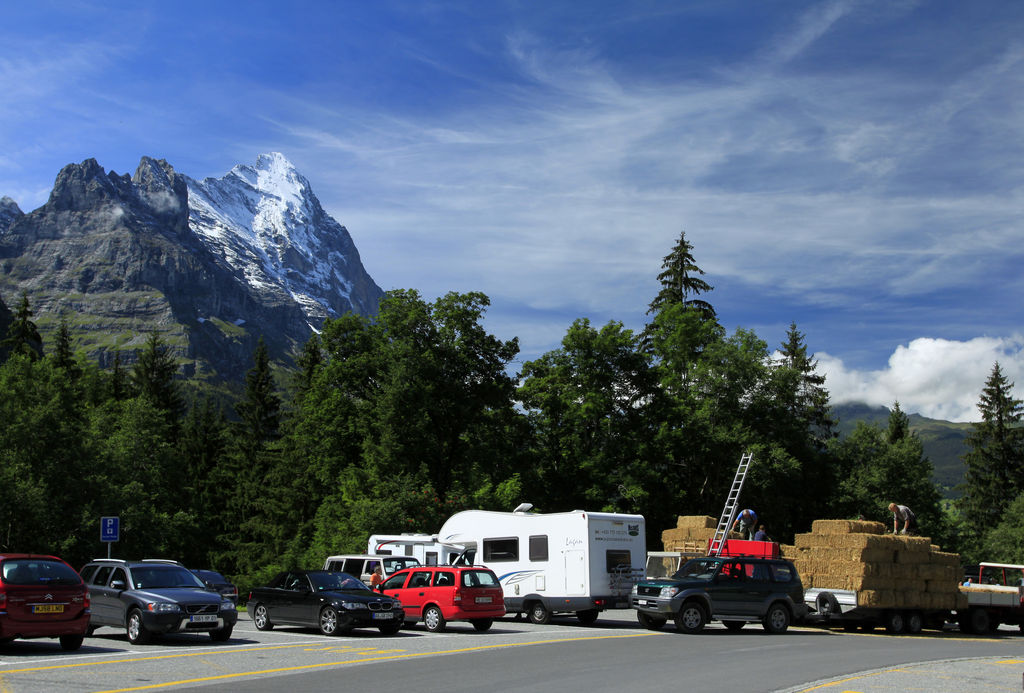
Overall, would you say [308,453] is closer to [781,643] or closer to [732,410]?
[732,410]

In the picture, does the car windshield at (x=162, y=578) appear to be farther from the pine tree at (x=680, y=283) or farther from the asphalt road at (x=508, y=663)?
the pine tree at (x=680, y=283)

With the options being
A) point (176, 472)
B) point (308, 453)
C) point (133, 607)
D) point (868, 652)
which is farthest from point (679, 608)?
point (176, 472)

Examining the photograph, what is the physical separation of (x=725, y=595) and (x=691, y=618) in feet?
3.45

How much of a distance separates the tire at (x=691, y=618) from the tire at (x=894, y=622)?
20.2ft

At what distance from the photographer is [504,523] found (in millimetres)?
26875

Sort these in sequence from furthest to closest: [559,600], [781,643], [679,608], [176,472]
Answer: [176,472] → [559,600] → [679,608] → [781,643]

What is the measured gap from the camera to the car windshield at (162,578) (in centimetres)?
1840

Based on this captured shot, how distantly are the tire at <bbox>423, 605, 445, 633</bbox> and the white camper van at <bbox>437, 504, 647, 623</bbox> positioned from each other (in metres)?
3.84

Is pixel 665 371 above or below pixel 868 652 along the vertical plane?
above

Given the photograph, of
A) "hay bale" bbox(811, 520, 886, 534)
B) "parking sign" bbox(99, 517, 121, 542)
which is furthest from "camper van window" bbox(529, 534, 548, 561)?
"parking sign" bbox(99, 517, 121, 542)

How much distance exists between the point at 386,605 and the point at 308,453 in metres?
33.1

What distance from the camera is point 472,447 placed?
47562 millimetres

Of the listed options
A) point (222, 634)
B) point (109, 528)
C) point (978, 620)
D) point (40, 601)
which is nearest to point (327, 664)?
point (222, 634)

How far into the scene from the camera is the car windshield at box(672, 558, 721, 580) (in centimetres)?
2291
